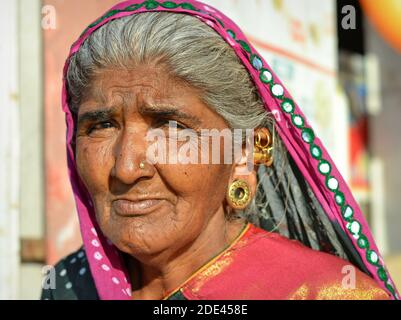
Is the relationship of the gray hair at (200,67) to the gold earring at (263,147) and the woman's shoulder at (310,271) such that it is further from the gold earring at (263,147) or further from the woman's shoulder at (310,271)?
the woman's shoulder at (310,271)

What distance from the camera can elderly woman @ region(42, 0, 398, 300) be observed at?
6.12 feet

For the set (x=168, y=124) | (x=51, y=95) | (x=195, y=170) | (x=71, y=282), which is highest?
(x=51, y=95)

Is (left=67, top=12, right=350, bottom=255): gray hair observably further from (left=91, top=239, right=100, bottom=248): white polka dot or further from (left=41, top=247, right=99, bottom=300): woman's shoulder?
(left=41, top=247, right=99, bottom=300): woman's shoulder

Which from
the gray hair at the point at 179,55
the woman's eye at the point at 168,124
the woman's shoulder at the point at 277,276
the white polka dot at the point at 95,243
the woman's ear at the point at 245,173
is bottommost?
the woman's shoulder at the point at 277,276

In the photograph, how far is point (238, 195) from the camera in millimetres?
2064

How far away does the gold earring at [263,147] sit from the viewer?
211cm

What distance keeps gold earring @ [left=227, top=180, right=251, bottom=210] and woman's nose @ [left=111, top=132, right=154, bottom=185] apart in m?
0.34

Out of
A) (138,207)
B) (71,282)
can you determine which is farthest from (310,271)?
(71,282)

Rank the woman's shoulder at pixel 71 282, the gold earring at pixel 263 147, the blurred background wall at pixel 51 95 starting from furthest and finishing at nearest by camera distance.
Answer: the blurred background wall at pixel 51 95
the woman's shoulder at pixel 71 282
the gold earring at pixel 263 147

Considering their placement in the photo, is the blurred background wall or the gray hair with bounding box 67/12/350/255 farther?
the blurred background wall

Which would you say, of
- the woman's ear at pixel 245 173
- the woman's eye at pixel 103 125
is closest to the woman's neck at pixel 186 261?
the woman's ear at pixel 245 173

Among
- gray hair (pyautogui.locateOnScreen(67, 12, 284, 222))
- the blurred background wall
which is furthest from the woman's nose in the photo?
the blurred background wall

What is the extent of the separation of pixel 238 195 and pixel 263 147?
0.67ft

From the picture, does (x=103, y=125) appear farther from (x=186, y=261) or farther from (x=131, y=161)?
(x=186, y=261)
